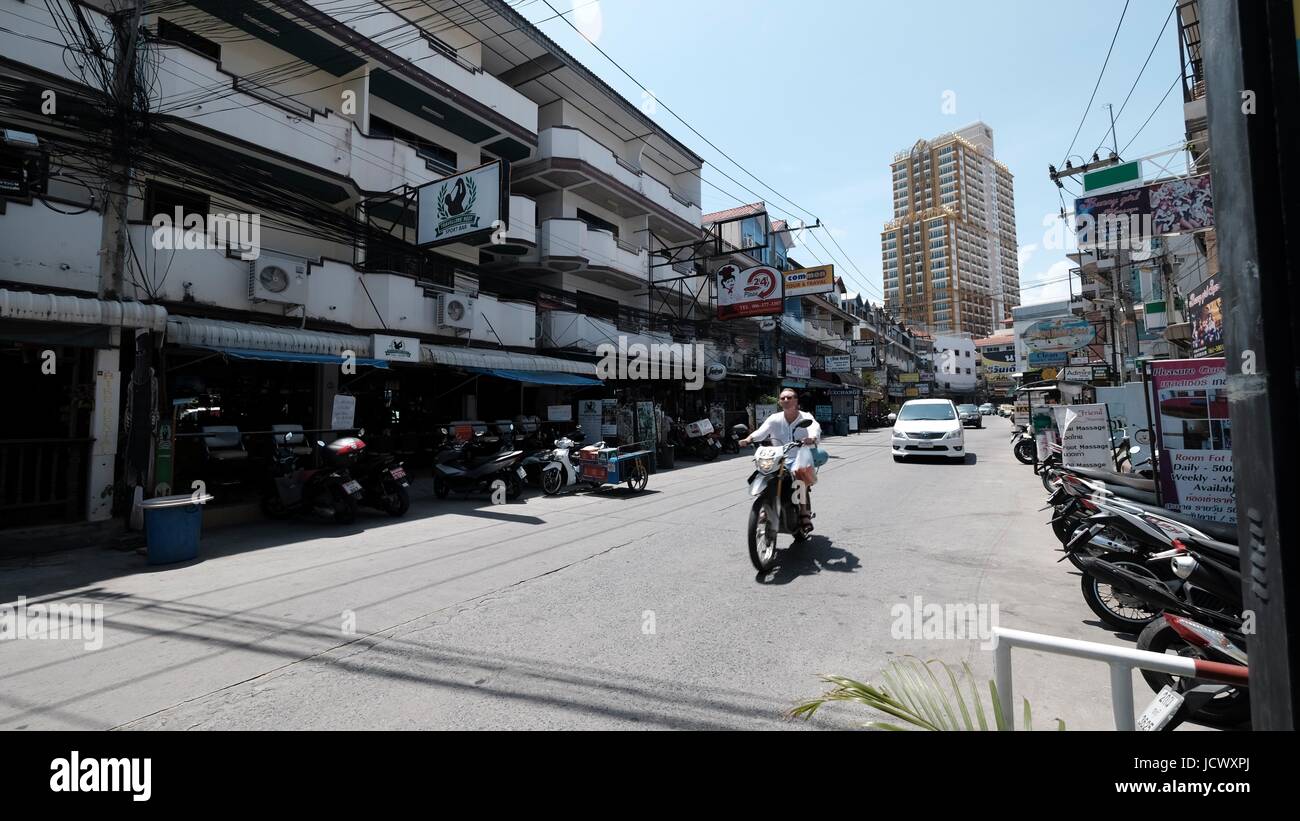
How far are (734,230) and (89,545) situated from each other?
29.7m

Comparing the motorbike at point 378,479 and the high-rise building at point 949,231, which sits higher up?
the high-rise building at point 949,231

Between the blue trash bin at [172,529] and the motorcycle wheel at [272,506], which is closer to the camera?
the blue trash bin at [172,529]

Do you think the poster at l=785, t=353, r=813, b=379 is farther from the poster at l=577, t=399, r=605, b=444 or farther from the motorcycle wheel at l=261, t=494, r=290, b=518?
the motorcycle wheel at l=261, t=494, r=290, b=518

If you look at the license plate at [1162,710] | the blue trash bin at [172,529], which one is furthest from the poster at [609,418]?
the license plate at [1162,710]

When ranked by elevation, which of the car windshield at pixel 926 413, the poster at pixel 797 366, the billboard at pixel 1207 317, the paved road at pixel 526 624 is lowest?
the paved road at pixel 526 624

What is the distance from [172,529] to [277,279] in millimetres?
5948

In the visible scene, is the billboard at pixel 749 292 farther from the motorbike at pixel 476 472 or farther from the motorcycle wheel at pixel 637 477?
the motorbike at pixel 476 472

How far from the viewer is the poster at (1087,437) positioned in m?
9.42

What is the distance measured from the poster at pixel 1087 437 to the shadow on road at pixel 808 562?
5669 mm

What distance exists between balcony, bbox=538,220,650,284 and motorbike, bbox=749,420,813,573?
13.6 m

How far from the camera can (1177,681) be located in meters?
2.87

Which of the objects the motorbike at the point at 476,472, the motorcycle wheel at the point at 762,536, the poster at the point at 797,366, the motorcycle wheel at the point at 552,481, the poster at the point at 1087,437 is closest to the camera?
the motorcycle wheel at the point at 762,536

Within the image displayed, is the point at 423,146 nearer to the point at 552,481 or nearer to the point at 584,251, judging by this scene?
the point at 584,251

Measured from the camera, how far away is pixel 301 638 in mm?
4152
